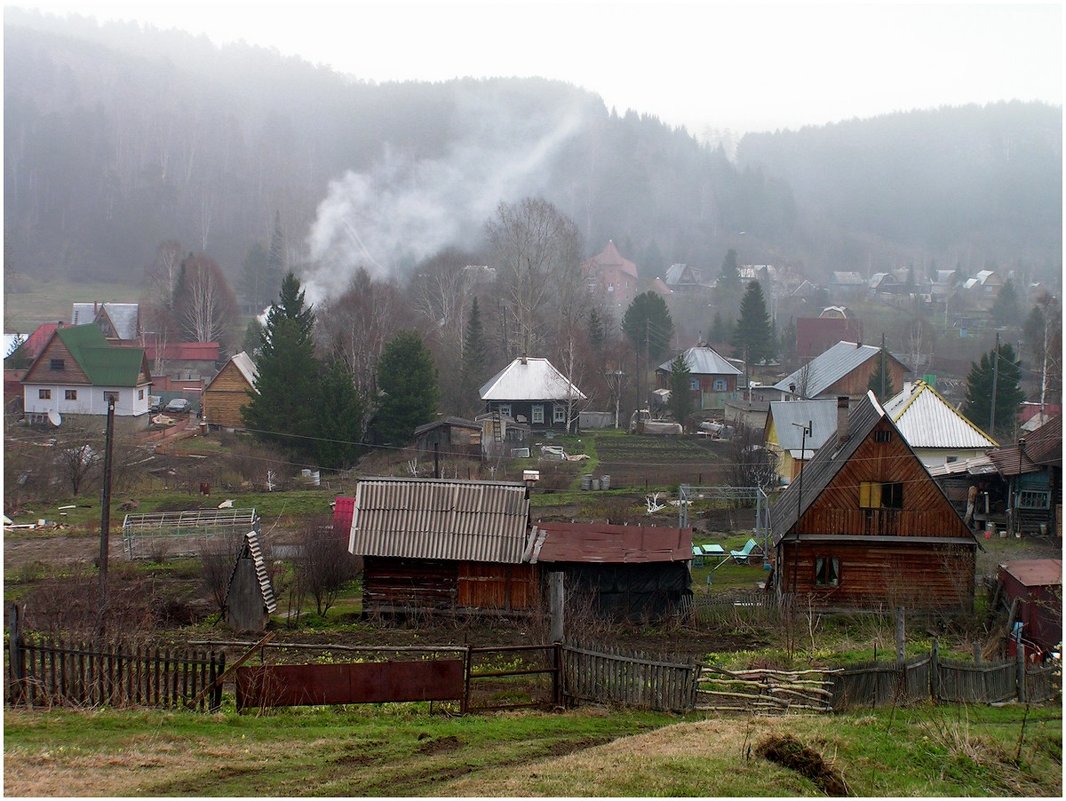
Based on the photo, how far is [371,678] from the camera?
10625mm

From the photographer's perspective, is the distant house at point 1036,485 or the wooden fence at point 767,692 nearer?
the wooden fence at point 767,692

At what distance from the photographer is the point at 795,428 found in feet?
119

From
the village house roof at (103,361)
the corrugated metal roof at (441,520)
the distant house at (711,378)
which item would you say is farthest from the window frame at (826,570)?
the distant house at (711,378)

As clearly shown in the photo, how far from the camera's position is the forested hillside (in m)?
111

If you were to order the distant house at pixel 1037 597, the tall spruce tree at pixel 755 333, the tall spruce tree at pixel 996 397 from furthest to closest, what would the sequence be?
the tall spruce tree at pixel 755 333 → the tall spruce tree at pixel 996 397 → the distant house at pixel 1037 597

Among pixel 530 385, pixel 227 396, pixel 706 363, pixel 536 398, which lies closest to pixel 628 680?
pixel 536 398

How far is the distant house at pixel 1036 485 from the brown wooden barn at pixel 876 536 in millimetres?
8494

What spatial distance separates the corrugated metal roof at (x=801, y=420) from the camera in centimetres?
3578

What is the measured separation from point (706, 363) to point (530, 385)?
1535cm

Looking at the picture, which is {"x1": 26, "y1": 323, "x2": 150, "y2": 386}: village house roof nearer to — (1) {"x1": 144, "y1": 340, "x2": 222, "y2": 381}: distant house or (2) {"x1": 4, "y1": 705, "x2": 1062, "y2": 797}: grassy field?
(1) {"x1": 144, "y1": 340, "x2": 222, "y2": 381}: distant house

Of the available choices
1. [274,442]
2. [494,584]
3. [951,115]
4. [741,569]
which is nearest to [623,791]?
[494,584]

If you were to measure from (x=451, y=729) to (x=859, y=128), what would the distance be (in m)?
202

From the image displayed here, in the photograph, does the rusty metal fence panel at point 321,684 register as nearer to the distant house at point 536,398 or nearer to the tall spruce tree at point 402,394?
the tall spruce tree at point 402,394

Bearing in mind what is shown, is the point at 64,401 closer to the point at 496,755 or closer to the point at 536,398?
the point at 536,398
